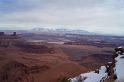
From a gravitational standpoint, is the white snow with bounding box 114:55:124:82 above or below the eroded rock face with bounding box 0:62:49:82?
above

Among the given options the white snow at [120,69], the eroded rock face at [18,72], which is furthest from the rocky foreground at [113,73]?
the eroded rock face at [18,72]

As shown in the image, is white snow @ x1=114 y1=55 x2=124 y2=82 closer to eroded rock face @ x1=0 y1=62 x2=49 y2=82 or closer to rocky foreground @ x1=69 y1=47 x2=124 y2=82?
rocky foreground @ x1=69 y1=47 x2=124 y2=82

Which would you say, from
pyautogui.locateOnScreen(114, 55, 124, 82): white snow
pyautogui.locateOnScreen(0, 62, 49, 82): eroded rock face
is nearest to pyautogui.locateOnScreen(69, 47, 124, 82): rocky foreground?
pyautogui.locateOnScreen(114, 55, 124, 82): white snow

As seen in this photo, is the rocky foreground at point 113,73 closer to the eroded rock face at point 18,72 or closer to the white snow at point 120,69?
the white snow at point 120,69

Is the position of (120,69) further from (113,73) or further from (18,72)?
(18,72)

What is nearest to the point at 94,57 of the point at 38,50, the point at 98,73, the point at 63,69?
the point at 38,50

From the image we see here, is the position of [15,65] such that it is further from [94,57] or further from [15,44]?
[15,44]

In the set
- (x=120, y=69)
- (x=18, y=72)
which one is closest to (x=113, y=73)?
(x=120, y=69)

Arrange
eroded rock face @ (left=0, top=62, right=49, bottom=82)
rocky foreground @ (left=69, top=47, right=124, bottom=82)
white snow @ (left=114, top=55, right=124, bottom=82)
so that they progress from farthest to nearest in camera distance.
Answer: eroded rock face @ (left=0, top=62, right=49, bottom=82) → rocky foreground @ (left=69, top=47, right=124, bottom=82) → white snow @ (left=114, top=55, right=124, bottom=82)
